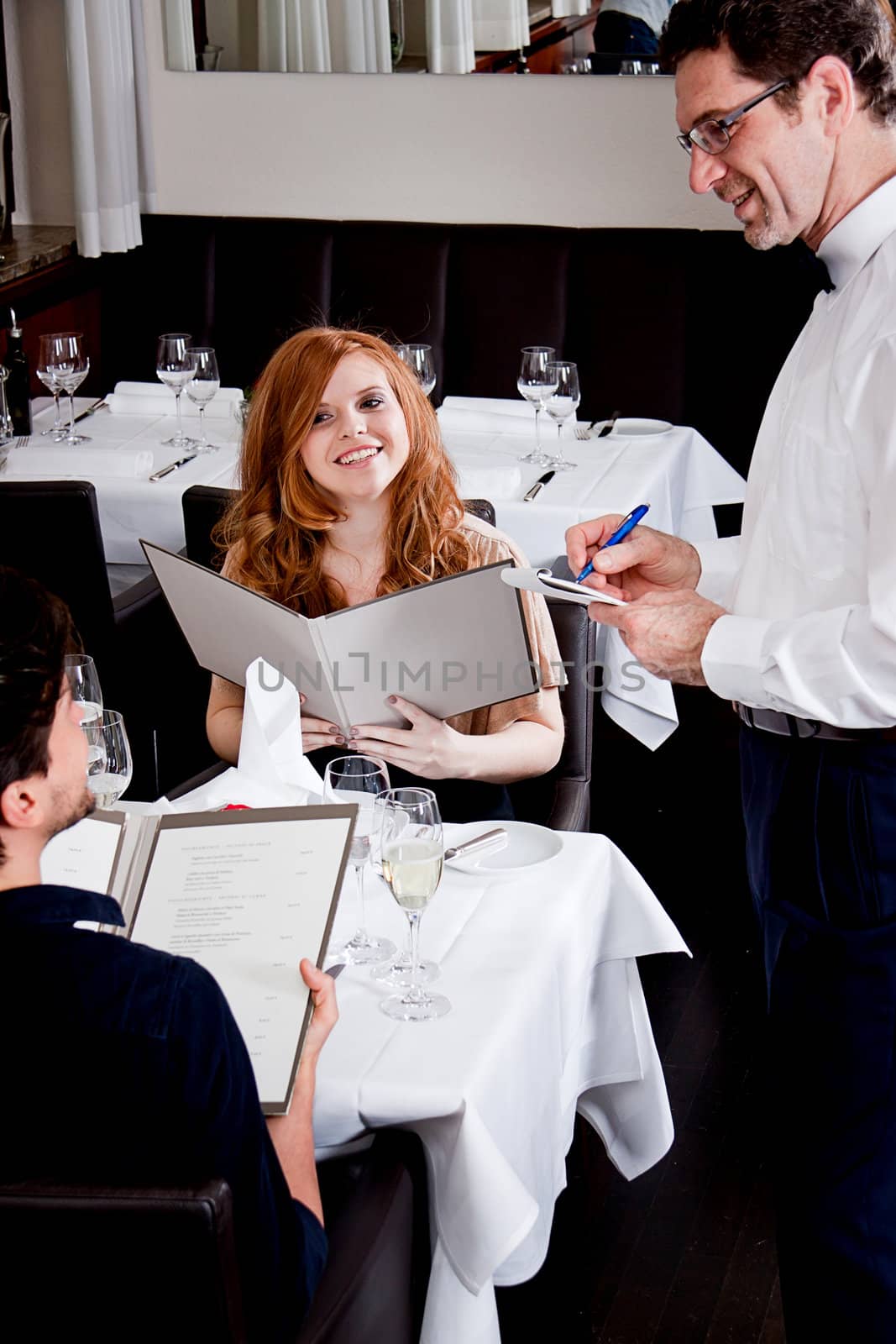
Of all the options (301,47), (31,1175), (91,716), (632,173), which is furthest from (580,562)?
(301,47)

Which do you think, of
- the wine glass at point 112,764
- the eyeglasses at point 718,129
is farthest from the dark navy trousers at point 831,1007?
the wine glass at point 112,764

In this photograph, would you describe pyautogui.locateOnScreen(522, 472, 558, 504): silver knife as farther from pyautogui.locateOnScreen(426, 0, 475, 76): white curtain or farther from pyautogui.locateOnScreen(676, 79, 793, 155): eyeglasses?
pyautogui.locateOnScreen(426, 0, 475, 76): white curtain

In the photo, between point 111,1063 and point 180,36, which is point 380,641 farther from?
point 180,36

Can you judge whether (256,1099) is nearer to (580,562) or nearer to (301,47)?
(580,562)

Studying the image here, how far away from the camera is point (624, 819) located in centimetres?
325

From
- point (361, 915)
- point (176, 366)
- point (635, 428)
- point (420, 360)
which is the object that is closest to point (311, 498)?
point (361, 915)

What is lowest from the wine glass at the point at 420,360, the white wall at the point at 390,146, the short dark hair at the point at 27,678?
the wine glass at the point at 420,360

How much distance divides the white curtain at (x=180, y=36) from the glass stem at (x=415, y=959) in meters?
3.73

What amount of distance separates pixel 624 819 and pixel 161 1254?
7.52ft

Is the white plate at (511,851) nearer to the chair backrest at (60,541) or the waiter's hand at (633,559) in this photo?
the waiter's hand at (633,559)

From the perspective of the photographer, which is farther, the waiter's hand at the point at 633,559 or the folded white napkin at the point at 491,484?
the folded white napkin at the point at 491,484

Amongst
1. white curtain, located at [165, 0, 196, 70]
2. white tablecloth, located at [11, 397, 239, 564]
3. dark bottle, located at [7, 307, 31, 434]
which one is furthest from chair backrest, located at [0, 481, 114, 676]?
white curtain, located at [165, 0, 196, 70]

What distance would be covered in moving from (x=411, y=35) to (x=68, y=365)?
160 cm

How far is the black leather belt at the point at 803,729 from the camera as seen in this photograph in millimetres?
1542
